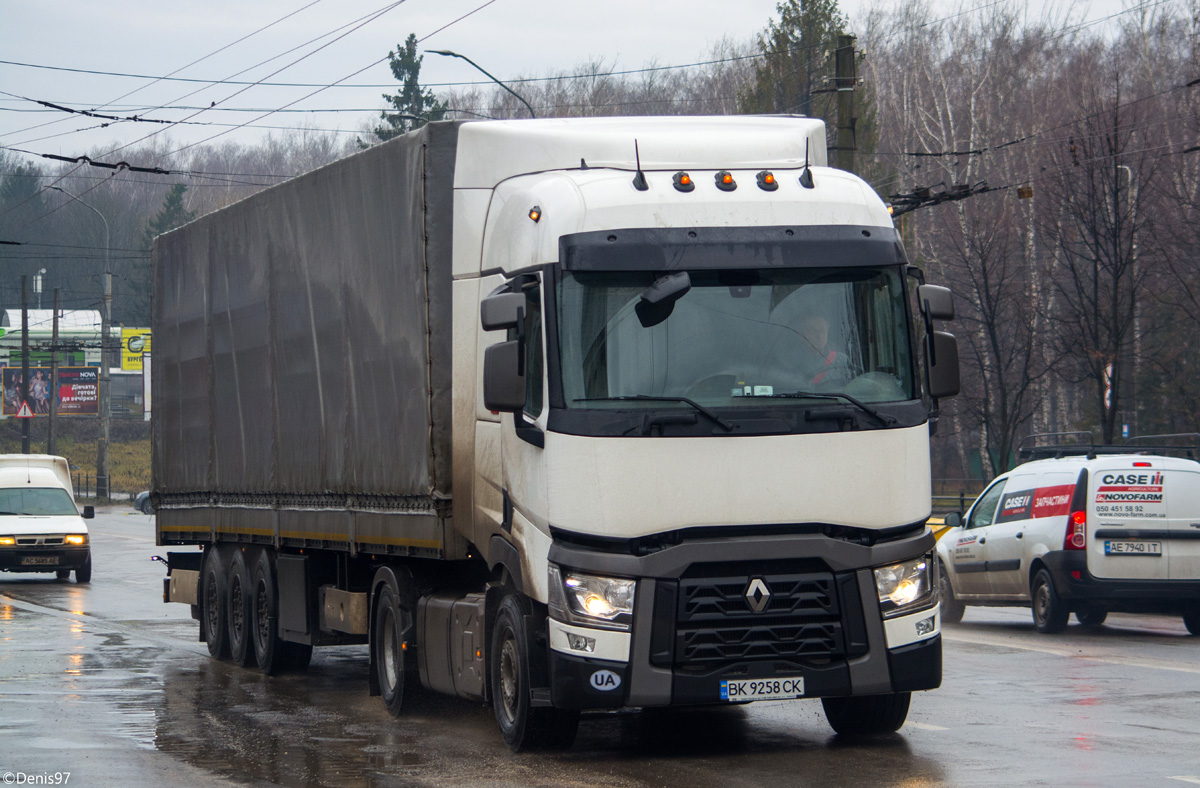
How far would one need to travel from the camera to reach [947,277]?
58.9 m

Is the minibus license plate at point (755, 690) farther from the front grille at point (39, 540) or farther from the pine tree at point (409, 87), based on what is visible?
the pine tree at point (409, 87)

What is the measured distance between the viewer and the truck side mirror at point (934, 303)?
914 cm

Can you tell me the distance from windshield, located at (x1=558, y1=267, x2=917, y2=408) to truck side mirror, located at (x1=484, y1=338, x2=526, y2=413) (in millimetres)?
247

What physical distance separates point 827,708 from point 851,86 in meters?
14.5

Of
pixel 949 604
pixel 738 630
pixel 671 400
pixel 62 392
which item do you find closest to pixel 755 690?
pixel 738 630

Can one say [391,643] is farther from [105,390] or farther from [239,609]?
[105,390]

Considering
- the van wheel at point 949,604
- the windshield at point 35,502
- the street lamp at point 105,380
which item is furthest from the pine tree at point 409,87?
the van wheel at point 949,604

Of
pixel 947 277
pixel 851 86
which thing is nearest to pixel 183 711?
pixel 851 86

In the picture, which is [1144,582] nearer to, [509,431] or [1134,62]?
[509,431]

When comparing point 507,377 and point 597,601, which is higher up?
point 507,377

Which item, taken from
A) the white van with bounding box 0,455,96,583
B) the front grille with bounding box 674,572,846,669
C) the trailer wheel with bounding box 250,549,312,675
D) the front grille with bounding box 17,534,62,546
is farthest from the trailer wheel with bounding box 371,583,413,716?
the front grille with bounding box 17,534,62,546

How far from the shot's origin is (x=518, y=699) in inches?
359

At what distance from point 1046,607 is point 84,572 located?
53.6ft

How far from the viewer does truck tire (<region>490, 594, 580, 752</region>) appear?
29.5 ft
